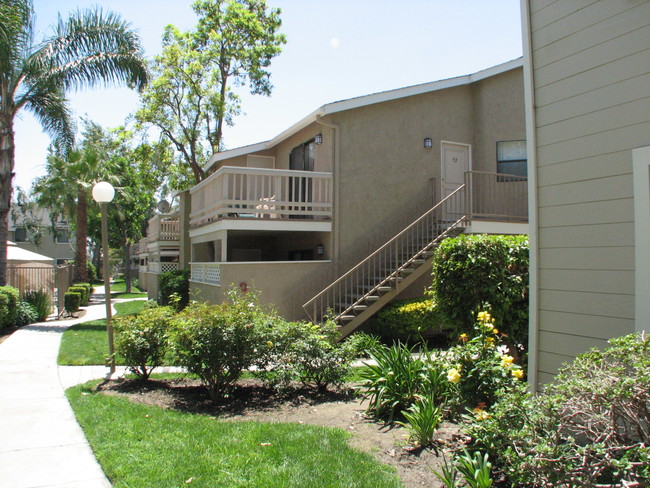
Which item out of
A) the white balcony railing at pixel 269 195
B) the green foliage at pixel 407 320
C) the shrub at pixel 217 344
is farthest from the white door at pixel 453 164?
the shrub at pixel 217 344

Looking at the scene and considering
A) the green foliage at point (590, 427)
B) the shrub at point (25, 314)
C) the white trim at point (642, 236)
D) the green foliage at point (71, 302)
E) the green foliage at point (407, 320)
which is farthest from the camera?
the green foliage at point (71, 302)

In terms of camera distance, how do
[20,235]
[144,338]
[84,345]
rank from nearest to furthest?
[144,338] → [84,345] → [20,235]

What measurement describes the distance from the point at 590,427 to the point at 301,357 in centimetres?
400

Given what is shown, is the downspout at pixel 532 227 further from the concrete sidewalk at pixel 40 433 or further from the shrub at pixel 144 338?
the shrub at pixel 144 338

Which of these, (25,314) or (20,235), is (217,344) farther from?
(20,235)

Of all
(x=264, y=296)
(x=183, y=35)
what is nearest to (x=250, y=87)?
(x=183, y=35)

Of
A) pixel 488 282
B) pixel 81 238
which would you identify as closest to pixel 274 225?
pixel 488 282

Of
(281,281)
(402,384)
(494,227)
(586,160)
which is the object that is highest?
(586,160)

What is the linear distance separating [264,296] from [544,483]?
9136mm

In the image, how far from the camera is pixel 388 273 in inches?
496

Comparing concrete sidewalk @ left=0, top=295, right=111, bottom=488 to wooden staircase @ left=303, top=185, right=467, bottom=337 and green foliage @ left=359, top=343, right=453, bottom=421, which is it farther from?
wooden staircase @ left=303, top=185, right=467, bottom=337

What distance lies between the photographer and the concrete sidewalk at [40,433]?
175 inches

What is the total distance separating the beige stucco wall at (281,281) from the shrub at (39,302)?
7316 mm

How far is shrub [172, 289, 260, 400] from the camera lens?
6477 mm
